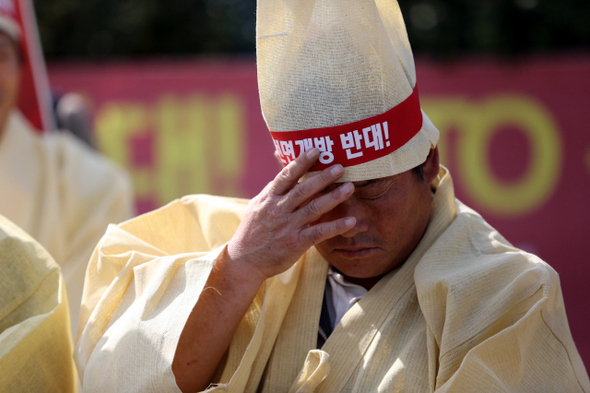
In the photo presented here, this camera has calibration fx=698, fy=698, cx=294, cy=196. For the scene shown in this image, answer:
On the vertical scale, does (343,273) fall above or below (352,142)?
below

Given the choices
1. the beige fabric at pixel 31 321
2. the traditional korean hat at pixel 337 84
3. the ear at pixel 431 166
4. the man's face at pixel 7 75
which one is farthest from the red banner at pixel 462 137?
the beige fabric at pixel 31 321

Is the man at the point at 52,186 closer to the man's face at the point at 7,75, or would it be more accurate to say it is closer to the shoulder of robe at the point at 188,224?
the man's face at the point at 7,75

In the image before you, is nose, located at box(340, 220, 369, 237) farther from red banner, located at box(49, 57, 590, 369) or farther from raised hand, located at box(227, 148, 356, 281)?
red banner, located at box(49, 57, 590, 369)

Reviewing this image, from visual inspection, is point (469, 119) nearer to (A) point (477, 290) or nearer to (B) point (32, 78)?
(B) point (32, 78)

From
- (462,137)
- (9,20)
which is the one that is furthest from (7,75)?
(462,137)

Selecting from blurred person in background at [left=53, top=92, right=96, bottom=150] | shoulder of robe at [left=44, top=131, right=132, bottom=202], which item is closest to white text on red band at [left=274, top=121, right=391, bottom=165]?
shoulder of robe at [left=44, top=131, right=132, bottom=202]

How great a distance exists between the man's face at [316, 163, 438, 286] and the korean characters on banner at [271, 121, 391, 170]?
0.25 ft

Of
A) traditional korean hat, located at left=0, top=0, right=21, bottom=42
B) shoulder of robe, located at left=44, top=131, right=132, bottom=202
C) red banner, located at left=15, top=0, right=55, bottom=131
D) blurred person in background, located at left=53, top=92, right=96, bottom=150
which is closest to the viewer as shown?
traditional korean hat, located at left=0, top=0, right=21, bottom=42

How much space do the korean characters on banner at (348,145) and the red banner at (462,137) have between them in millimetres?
3295

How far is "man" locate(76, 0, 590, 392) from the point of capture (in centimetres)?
154

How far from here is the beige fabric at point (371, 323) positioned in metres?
1.52

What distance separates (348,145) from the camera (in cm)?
158

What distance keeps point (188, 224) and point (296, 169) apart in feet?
1.83

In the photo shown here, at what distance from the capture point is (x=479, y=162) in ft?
16.1
